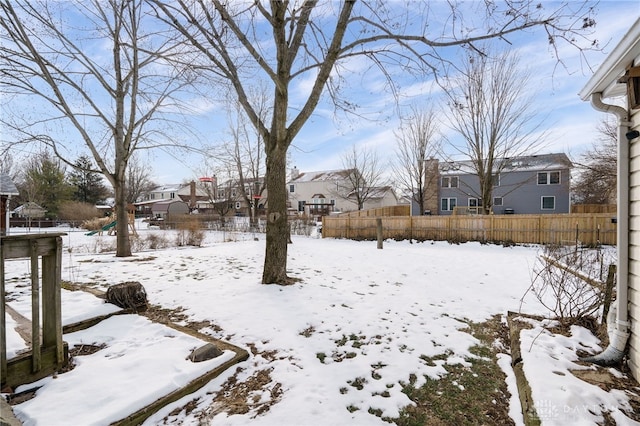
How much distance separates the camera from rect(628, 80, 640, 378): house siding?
2494mm

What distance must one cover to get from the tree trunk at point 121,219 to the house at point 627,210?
10180 mm

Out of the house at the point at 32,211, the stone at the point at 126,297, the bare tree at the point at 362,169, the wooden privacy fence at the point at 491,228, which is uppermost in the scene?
the bare tree at the point at 362,169

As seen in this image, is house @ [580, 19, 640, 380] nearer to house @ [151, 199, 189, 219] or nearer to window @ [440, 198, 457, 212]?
window @ [440, 198, 457, 212]

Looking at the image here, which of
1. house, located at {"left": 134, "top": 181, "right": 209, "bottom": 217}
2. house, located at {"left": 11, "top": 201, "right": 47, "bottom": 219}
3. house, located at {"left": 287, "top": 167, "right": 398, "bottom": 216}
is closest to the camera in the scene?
house, located at {"left": 11, "top": 201, "right": 47, "bottom": 219}

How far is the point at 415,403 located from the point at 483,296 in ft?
11.8

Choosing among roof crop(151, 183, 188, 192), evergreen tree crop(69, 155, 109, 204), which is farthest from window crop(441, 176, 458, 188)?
roof crop(151, 183, 188, 192)

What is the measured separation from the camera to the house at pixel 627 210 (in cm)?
249

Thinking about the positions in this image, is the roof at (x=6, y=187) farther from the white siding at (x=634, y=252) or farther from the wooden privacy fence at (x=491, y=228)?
the white siding at (x=634, y=252)

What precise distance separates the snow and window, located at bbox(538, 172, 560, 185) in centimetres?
2166

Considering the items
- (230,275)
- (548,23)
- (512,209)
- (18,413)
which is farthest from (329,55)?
(512,209)

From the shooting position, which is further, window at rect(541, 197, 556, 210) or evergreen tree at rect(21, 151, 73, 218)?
evergreen tree at rect(21, 151, 73, 218)

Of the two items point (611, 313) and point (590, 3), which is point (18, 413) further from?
point (590, 3)

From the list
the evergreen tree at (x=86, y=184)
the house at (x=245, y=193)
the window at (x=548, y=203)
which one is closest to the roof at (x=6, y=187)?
the house at (x=245, y=193)

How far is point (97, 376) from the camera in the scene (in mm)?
2393
